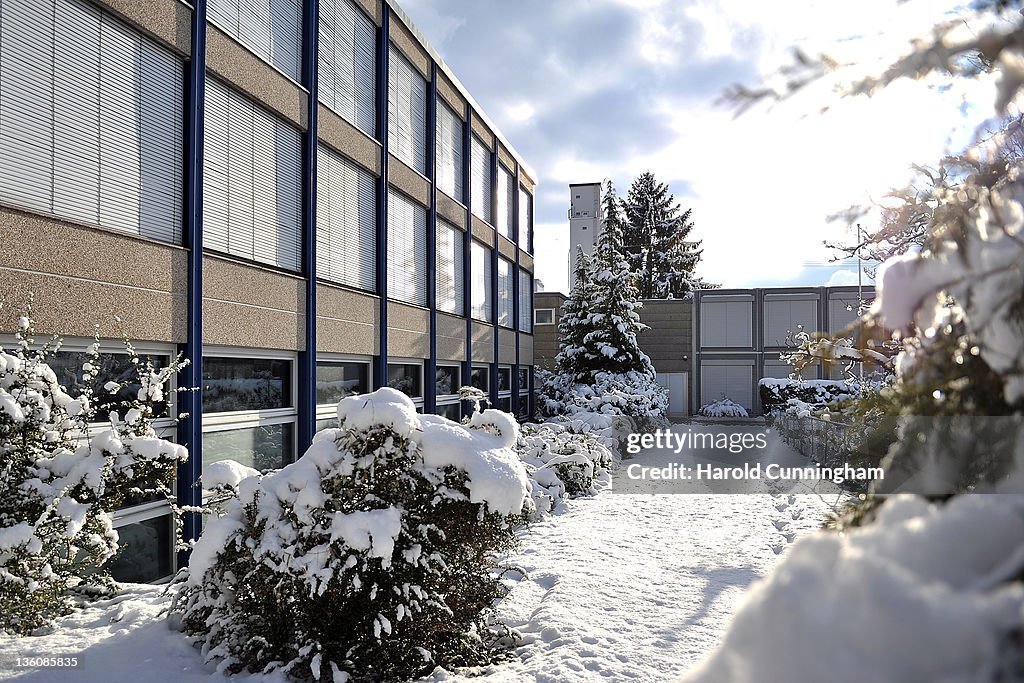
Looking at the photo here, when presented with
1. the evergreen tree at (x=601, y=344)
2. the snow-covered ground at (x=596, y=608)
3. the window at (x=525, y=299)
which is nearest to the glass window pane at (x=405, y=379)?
the snow-covered ground at (x=596, y=608)

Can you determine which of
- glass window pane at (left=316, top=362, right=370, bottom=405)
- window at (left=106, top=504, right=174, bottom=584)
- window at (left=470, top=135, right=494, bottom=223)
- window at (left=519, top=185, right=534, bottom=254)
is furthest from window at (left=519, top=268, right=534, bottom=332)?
window at (left=106, top=504, right=174, bottom=584)

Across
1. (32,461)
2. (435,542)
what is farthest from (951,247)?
(32,461)

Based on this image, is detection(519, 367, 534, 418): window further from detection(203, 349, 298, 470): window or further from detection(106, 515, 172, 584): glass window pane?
detection(106, 515, 172, 584): glass window pane

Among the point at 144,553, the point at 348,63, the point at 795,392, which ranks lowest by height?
the point at 144,553

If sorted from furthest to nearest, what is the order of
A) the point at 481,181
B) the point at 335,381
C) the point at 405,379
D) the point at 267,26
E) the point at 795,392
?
1. the point at 795,392
2. the point at 481,181
3. the point at 405,379
4. the point at 335,381
5. the point at 267,26

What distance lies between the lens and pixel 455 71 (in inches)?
614

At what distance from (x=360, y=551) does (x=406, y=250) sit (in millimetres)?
9516

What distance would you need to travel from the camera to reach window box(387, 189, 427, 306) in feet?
39.8

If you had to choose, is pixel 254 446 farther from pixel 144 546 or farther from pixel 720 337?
pixel 720 337

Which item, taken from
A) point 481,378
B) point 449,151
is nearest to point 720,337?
point 481,378

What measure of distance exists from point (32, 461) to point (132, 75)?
3829 millimetres

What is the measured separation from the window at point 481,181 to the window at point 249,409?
9.53 m

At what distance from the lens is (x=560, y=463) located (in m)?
10.6

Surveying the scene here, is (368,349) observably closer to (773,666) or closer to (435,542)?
(435,542)
